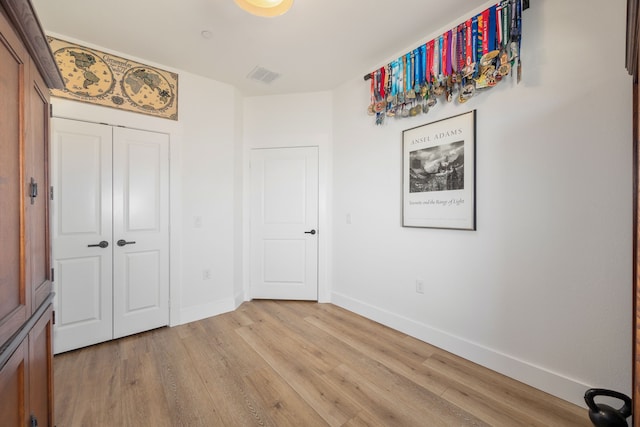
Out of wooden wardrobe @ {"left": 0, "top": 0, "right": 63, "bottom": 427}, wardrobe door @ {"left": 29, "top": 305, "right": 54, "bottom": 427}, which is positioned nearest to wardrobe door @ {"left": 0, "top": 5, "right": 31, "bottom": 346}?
wooden wardrobe @ {"left": 0, "top": 0, "right": 63, "bottom": 427}

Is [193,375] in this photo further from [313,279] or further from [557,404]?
[557,404]

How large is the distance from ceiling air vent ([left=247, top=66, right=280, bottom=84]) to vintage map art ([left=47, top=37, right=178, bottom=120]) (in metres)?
0.79

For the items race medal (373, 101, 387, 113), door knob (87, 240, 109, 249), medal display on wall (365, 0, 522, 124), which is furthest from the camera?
race medal (373, 101, 387, 113)

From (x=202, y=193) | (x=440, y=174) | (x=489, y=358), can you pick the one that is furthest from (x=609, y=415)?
(x=202, y=193)

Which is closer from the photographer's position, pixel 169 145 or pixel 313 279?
pixel 169 145

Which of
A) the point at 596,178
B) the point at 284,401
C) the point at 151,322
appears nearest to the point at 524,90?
the point at 596,178

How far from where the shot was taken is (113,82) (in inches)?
93.1

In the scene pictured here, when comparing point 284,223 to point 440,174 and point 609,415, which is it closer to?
point 440,174

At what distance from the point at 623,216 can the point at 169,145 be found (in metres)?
3.51

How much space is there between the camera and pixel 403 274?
2.49 metres

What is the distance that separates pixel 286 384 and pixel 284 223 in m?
1.90

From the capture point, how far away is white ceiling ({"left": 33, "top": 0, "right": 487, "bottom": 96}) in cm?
187

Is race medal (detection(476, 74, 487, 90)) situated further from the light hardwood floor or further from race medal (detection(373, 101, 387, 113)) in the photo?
the light hardwood floor

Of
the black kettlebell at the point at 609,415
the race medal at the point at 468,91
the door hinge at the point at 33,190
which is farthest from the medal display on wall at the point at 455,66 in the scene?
the door hinge at the point at 33,190
